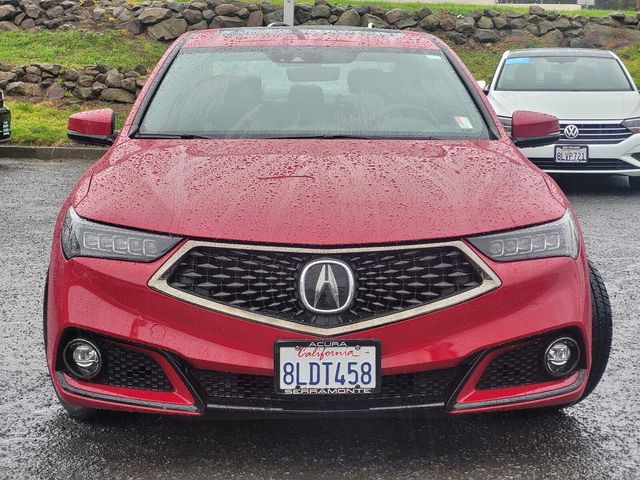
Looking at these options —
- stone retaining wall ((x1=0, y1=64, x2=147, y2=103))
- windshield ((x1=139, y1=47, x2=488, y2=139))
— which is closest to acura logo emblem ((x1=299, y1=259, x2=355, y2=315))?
windshield ((x1=139, y1=47, x2=488, y2=139))

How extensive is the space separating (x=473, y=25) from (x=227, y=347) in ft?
68.6

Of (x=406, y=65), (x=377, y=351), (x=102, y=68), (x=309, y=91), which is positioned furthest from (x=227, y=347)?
(x=102, y=68)

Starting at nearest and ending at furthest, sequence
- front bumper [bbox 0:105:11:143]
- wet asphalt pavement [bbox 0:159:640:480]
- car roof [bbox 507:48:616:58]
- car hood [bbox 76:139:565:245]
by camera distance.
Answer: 1. car hood [bbox 76:139:565:245]
2. wet asphalt pavement [bbox 0:159:640:480]
3. car roof [bbox 507:48:616:58]
4. front bumper [bbox 0:105:11:143]

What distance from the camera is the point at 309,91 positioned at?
16.5ft

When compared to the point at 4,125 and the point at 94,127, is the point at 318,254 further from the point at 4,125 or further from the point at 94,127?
the point at 4,125

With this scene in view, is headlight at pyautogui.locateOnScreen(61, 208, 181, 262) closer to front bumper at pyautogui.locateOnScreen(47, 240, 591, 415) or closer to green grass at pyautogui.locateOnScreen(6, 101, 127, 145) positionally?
front bumper at pyautogui.locateOnScreen(47, 240, 591, 415)

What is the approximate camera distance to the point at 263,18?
2234cm

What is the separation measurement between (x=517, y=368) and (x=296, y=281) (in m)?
0.78

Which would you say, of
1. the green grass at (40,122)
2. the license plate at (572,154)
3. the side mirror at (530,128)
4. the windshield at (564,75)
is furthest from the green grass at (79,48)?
the side mirror at (530,128)

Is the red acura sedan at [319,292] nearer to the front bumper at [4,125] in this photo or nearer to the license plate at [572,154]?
A: the license plate at [572,154]

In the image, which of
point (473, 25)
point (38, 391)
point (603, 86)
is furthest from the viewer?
point (473, 25)

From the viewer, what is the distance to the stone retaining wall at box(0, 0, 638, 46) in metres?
22.3

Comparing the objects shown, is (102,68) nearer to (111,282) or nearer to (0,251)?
(0,251)

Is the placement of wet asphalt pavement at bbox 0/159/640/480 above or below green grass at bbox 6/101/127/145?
above
